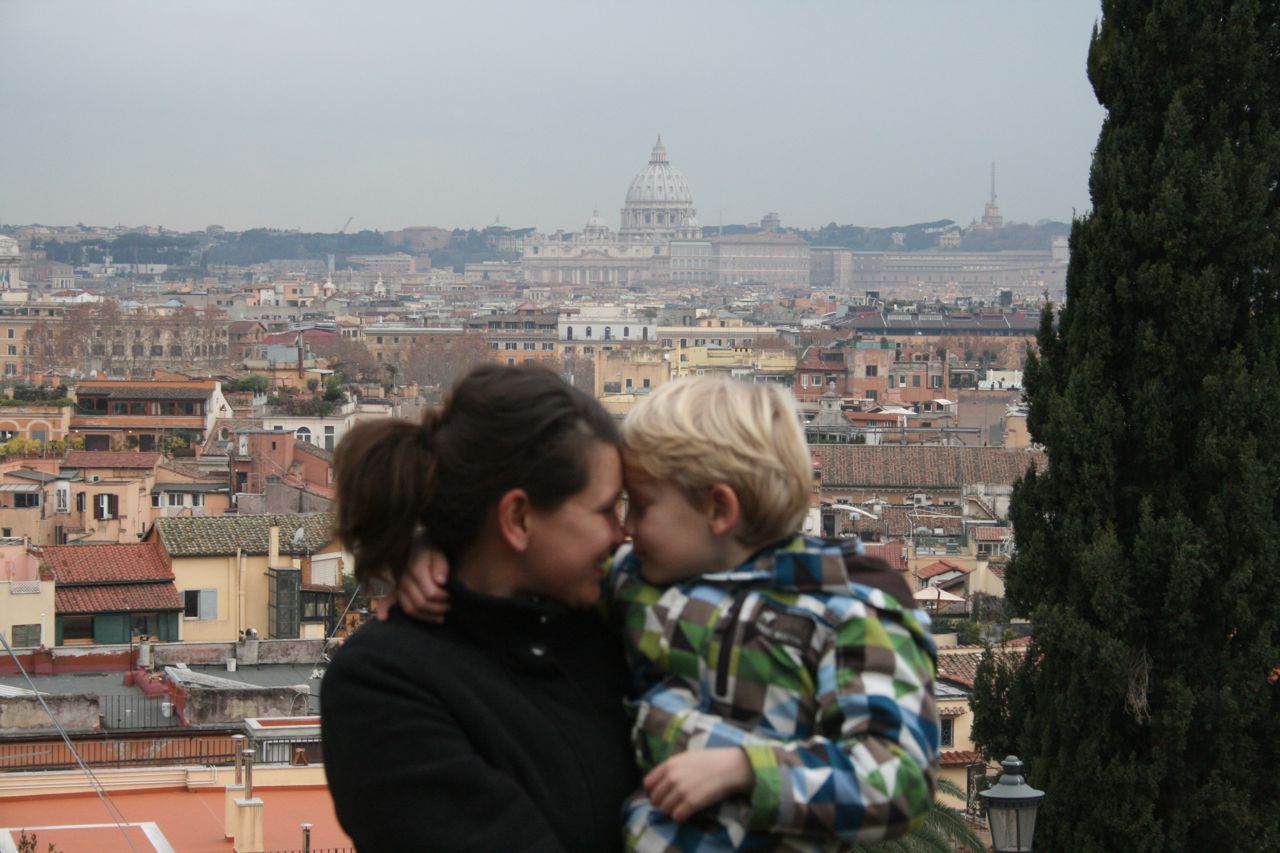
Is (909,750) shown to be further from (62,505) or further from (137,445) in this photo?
(137,445)

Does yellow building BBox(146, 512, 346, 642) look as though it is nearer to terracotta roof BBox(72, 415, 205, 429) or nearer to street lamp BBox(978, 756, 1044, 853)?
street lamp BBox(978, 756, 1044, 853)

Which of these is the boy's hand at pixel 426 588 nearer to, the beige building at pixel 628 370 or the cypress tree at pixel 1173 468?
the cypress tree at pixel 1173 468

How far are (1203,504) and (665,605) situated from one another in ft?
13.3

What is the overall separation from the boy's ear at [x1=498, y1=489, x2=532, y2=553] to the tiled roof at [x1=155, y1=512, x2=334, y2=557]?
1225cm

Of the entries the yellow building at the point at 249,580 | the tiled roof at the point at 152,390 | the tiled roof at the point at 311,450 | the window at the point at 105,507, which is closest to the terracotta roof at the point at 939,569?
the yellow building at the point at 249,580

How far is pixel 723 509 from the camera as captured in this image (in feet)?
3.97

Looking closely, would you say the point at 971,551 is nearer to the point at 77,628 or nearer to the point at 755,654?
the point at 77,628

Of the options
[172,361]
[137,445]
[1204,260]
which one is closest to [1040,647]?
[1204,260]

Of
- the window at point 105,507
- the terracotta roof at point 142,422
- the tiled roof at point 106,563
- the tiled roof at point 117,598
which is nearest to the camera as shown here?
the tiled roof at point 117,598

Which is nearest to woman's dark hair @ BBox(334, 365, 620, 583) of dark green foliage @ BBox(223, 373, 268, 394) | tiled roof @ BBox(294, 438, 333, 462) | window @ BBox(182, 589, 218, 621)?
window @ BBox(182, 589, 218, 621)

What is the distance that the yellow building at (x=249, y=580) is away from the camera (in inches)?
519

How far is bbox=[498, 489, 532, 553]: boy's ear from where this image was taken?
46.6 inches

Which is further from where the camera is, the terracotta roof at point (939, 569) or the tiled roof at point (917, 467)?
the tiled roof at point (917, 467)

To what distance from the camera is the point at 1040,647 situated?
17.4ft
